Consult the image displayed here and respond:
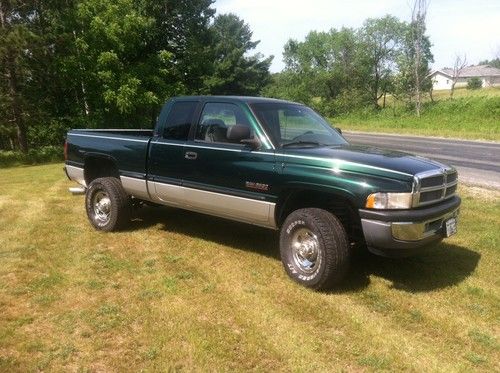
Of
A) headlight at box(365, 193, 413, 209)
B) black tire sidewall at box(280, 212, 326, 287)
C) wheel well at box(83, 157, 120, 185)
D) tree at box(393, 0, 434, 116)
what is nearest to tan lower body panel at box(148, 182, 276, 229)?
black tire sidewall at box(280, 212, 326, 287)

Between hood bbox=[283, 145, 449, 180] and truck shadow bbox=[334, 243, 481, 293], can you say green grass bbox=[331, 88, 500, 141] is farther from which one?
hood bbox=[283, 145, 449, 180]

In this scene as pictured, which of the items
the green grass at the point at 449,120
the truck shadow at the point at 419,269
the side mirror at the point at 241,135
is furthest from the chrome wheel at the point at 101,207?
the green grass at the point at 449,120

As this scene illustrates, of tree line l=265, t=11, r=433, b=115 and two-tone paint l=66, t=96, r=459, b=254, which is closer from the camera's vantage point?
two-tone paint l=66, t=96, r=459, b=254

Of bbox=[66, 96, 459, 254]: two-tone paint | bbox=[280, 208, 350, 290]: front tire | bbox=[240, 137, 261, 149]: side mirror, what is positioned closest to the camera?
bbox=[66, 96, 459, 254]: two-tone paint

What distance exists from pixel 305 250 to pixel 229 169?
129cm

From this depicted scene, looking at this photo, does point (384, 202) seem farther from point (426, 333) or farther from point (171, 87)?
point (171, 87)

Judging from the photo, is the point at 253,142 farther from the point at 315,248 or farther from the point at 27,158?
the point at 27,158

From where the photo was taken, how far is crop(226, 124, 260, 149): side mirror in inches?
193

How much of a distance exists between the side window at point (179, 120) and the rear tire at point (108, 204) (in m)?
1.26

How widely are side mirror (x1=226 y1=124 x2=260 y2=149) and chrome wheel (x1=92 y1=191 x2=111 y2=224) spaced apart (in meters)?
2.75

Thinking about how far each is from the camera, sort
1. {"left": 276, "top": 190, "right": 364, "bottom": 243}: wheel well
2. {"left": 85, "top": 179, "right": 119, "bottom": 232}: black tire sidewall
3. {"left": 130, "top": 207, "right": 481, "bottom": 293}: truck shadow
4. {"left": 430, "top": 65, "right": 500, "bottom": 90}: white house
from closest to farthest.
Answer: {"left": 276, "top": 190, "right": 364, "bottom": 243}: wheel well < {"left": 130, "top": 207, "right": 481, "bottom": 293}: truck shadow < {"left": 85, "top": 179, "right": 119, "bottom": 232}: black tire sidewall < {"left": 430, "top": 65, "right": 500, "bottom": 90}: white house

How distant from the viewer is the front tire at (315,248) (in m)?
4.42

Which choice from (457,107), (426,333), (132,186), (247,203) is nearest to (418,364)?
(426,333)

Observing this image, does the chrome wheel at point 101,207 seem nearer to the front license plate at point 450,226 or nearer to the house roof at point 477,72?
the front license plate at point 450,226
